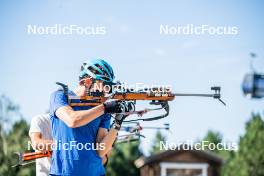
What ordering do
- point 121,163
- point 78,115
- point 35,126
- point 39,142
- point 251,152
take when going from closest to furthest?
Answer: point 78,115 < point 39,142 < point 35,126 < point 251,152 < point 121,163

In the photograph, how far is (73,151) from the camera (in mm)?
4281

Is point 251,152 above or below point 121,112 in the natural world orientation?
below

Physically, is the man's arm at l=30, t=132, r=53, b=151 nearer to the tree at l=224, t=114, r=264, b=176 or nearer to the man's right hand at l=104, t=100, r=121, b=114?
the man's right hand at l=104, t=100, r=121, b=114

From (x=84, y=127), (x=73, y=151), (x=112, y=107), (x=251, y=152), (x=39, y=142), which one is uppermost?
(x=112, y=107)

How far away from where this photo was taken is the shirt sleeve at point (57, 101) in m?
4.42

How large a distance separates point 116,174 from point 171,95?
37.3 m

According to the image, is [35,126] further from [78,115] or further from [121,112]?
[78,115]

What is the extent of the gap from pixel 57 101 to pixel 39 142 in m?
1.86

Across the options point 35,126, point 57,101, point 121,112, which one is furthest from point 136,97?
point 35,126

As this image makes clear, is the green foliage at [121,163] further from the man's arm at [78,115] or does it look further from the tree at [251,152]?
the man's arm at [78,115]

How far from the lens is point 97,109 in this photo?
4.29m

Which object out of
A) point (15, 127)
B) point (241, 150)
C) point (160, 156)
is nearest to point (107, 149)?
point (160, 156)

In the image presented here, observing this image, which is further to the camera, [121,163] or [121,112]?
[121,163]

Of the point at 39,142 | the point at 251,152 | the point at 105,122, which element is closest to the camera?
the point at 105,122
